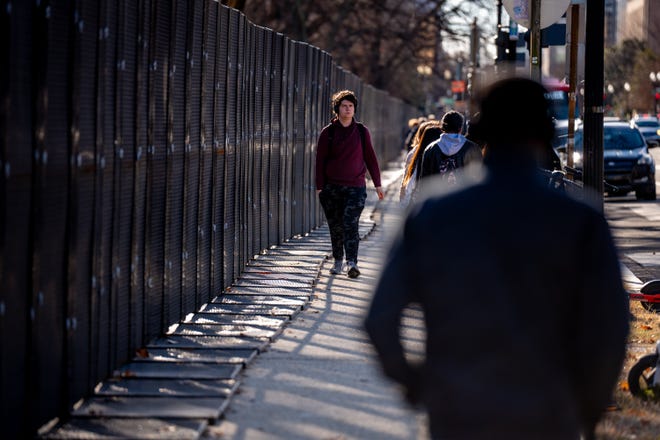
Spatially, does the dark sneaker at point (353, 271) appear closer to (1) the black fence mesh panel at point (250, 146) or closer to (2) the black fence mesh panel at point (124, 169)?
(1) the black fence mesh panel at point (250, 146)

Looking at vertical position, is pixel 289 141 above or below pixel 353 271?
above

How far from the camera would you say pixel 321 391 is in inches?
291

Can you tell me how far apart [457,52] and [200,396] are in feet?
165

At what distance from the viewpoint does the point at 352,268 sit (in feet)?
42.6

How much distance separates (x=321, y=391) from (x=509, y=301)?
418cm

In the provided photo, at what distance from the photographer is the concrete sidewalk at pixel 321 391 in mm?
6461

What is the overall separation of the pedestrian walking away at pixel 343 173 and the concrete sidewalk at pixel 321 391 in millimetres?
2558

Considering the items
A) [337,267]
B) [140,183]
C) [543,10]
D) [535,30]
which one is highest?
[543,10]

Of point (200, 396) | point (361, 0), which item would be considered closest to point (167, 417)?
point (200, 396)

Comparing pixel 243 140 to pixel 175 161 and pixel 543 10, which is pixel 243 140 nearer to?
pixel 543 10

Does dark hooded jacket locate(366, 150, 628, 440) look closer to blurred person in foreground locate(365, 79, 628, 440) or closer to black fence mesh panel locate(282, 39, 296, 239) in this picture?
blurred person in foreground locate(365, 79, 628, 440)

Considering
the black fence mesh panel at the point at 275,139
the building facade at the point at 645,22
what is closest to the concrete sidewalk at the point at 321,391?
the black fence mesh panel at the point at 275,139

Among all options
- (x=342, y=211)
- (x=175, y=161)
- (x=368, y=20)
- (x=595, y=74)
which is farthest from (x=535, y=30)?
(x=368, y=20)

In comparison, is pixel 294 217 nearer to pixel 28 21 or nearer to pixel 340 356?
pixel 340 356
